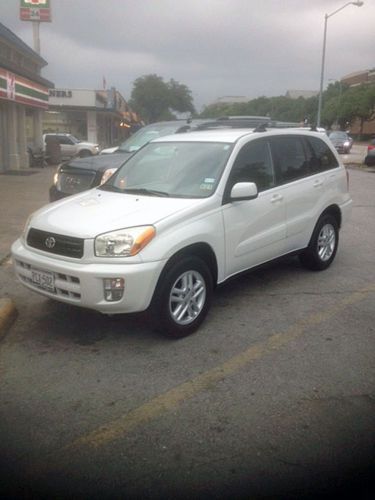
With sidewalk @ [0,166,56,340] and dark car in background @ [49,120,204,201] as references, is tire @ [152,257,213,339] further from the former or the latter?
dark car in background @ [49,120,204,201]

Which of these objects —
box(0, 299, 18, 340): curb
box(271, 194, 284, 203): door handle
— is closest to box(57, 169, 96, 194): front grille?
box(0, 299, 18, 340): curb

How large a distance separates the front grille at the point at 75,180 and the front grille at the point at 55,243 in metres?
4.00

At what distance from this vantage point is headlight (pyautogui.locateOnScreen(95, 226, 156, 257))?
4.12 metres

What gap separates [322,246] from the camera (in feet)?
21.2

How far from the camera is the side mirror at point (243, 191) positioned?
478 cm

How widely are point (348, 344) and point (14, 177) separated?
51.7ft

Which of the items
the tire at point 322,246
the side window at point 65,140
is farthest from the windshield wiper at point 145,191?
the side window at point 65,140

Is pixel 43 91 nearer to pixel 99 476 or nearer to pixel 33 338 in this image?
pixel 33 338

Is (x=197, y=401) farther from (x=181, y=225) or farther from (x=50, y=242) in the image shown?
(x=50, y=242)

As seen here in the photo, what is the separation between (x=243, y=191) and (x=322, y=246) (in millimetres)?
2100

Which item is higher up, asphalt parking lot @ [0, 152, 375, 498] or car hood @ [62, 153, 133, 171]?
car hood @ [62, 153, 133, 171]

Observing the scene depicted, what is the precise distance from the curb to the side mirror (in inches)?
90.7

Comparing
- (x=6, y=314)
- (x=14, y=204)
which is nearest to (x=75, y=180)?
(x=14, y=204)

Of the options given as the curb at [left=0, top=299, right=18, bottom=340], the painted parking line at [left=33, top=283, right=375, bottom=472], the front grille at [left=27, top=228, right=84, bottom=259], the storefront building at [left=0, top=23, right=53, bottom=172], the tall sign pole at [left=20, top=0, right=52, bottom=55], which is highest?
the tall sign pole at [left=20, top=0, right=52, bottom=55]
